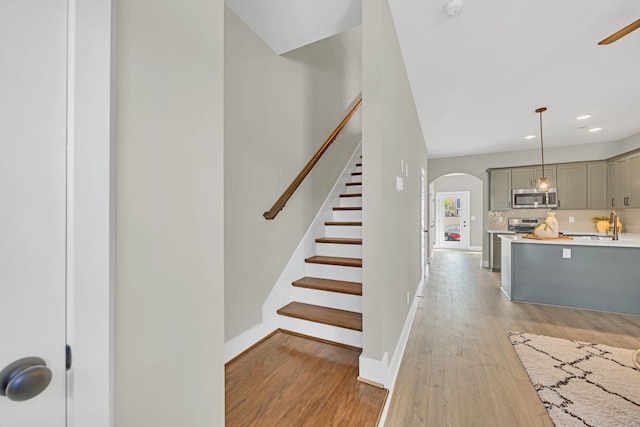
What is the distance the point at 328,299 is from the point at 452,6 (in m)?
2.45

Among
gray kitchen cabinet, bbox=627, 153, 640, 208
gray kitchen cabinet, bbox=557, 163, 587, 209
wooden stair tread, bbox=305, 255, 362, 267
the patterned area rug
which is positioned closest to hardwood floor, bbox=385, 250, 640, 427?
the patterned area rug

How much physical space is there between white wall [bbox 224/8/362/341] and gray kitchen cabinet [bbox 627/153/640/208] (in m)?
5.18

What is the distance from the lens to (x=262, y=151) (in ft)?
7.62

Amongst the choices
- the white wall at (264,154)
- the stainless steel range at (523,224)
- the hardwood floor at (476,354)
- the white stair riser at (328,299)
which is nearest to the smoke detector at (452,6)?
the white wall at (264,154)

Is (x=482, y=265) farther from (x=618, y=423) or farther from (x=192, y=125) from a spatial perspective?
(x=192, y=125)

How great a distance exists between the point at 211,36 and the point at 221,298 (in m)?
0.72

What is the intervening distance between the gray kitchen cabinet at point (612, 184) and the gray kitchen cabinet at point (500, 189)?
1549mm

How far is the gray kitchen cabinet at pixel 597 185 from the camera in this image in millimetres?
5141

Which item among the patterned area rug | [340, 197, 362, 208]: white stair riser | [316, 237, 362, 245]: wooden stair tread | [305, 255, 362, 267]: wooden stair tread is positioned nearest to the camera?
the patterned area rug

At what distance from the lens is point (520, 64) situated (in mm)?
2631

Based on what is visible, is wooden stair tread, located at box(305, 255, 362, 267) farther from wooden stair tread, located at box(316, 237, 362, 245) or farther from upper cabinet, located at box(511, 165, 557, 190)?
upper cabinet, located at box(511, 165, 557, 190)

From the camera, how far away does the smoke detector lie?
180cm

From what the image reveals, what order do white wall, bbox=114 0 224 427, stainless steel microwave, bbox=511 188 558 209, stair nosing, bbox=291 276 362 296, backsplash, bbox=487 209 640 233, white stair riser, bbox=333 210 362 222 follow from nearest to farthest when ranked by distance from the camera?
white wall, bbox=114 0 224 427
stair nosing, bbox=291 276 362 296
white stair riser, bbox=333 210 362 222
backsplash, bbox=487 209 640 233
stainless steel microwave, bbox=511 188 558 209

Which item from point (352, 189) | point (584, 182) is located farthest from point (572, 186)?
point (352, 189)
